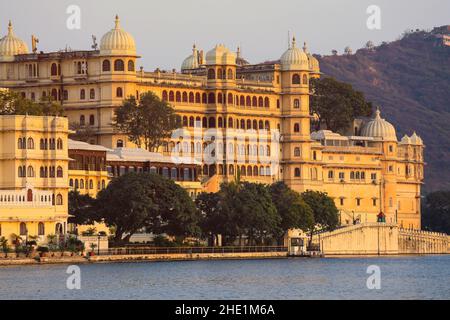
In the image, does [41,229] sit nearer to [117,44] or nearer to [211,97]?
[117,44]

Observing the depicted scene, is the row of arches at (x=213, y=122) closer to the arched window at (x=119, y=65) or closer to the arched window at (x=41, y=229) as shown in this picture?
the arched window at (x=119, y=65)

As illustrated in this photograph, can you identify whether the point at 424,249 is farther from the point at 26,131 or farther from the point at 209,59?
the point at 26,131

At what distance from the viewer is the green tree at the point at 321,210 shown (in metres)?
172

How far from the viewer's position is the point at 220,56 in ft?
592

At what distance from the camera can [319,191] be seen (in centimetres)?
18475

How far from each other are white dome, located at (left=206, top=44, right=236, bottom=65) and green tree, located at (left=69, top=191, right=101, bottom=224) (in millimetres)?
30714

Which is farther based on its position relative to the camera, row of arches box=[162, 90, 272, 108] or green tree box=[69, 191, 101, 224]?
row of arches box=[162, 90, 272, 108]

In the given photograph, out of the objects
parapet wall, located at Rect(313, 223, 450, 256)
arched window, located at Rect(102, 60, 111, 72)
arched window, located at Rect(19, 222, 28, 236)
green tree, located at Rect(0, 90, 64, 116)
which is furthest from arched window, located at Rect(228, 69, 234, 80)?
arched window, located at Rect(19, 222, 28, 236)

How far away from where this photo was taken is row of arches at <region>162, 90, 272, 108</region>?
179 metres

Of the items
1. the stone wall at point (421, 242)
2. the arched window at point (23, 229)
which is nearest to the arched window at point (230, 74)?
the stone wall at point (421, 242)

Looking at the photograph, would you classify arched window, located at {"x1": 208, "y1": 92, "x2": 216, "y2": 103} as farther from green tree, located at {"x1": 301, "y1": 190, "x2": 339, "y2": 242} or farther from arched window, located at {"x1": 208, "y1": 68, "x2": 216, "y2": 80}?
green tree, located at {"x1": 301, "y1": 190, "x2": 339, "y2": 242}

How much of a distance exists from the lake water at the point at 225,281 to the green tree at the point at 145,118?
20518mm
